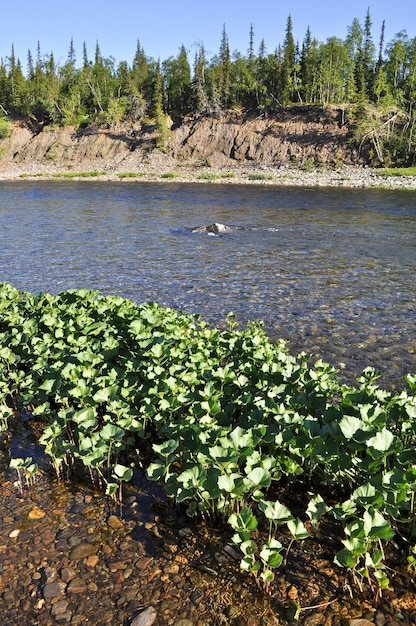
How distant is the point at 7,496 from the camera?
199 inches

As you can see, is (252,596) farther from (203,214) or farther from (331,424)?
(203,214)

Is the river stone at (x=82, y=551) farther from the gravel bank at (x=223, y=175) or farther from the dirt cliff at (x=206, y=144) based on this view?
the dirt cliff at (x=206, y=144)

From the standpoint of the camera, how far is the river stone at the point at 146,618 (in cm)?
362

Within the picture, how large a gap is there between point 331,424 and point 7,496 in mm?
3377

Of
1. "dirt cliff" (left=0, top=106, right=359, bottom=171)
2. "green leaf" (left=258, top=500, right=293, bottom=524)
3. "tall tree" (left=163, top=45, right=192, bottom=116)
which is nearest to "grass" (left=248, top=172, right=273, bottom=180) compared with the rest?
"dirt cliff" (left=0, top=106, right=359, bottom=171)

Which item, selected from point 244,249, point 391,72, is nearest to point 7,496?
point 244,249

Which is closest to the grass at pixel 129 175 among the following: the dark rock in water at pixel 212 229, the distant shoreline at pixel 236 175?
the distant shoreline at pixel 236 175

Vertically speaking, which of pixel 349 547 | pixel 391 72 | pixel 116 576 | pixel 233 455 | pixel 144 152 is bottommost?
pixel 116 576

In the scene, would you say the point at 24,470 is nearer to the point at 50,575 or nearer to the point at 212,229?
the point at 50,575

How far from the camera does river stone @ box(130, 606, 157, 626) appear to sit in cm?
362

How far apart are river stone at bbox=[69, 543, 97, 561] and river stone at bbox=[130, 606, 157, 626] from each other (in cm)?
80

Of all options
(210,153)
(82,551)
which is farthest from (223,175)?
(82,551)

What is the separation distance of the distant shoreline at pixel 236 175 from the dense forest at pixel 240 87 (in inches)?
435

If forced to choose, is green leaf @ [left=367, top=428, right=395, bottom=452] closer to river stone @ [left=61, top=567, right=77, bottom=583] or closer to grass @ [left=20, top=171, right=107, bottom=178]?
river stone @ [left=61, top=567, right=77, bottom=583]
